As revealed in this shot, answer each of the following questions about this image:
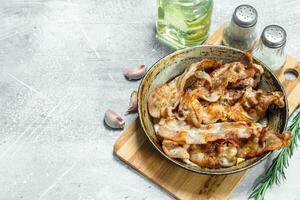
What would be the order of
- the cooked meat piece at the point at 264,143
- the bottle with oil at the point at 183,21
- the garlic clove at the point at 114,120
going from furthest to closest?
the bottle with oil at the point at 183,21, the garlic clove at the point at 114,120, the cooked meat piece at the point at 264,143

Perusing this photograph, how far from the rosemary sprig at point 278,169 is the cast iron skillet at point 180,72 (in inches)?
3.3

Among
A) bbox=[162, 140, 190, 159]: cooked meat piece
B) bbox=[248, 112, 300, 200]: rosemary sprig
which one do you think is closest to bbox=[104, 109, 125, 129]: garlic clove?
bbox=[162, 140, 190, 159]: cooked meat piece

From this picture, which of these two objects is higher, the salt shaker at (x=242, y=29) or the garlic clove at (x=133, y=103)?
the salt shaker at (x=242, y=29)

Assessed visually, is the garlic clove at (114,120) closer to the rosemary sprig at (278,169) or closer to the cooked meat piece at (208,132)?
the cooked meat piece at (208,132)

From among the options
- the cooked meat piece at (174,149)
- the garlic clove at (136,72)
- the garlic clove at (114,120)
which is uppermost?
the garlic clove at (136,72)

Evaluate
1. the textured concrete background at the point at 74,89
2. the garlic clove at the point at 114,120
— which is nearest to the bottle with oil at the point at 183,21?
the textured concrete background at the point at 74,89

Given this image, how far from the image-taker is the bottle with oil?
7.14ft

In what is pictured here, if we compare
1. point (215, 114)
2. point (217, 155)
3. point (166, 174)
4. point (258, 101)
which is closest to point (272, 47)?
point (258, 101)

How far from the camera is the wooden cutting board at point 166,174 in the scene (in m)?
1.90

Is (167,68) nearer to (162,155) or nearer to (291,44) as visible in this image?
(162,155)

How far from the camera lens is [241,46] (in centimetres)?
223

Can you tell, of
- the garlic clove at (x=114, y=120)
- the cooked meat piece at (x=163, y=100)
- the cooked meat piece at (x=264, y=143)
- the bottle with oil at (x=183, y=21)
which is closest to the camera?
the cooked meat piece at (x=264, y=143)

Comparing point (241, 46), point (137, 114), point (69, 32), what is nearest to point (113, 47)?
point (69, 32)

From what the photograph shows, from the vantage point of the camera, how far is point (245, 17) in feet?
6.98
